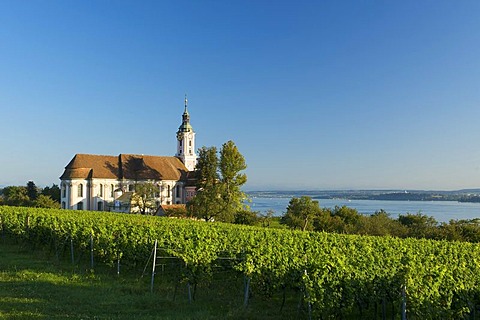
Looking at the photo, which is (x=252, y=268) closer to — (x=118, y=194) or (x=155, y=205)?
(x=155, y=205)

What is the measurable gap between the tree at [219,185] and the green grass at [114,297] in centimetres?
3002

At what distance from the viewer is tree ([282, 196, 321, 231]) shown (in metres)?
44.9

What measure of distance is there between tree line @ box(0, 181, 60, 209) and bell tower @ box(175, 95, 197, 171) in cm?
2392

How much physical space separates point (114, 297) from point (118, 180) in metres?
58.2

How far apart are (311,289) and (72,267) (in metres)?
11.4

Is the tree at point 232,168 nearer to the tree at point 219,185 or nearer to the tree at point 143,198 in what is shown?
the tree at point 219,185

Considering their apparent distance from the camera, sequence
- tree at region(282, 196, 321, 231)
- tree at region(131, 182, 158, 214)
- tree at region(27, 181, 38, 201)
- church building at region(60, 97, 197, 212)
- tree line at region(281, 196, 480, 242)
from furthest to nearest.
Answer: tree at region(27, 181, 38, 201), church building at region(60, 97, 197, 212), tree at region(131, 182, 158, 214), tree at region(282, 196, 321, 231), tree line at region(281, 196, 480, 242)

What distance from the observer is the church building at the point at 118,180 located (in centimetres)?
6456

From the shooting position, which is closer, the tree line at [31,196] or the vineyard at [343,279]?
the vineyard at [343,279]

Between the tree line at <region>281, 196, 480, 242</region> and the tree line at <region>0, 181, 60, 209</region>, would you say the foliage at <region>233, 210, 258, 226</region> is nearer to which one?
the tree line at <region>281, 196, 480, 242</region>

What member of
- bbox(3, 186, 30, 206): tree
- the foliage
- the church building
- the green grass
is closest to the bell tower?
the church building

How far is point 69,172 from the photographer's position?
64.8m

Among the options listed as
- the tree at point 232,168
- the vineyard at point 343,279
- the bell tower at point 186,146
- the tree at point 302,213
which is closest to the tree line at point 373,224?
the tree at point 302,213

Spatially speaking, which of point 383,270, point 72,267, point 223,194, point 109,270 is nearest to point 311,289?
point 383,270
